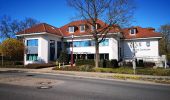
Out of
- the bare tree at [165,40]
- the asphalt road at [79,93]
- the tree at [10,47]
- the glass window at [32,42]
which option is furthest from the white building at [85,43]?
the bare tree at [165,40]

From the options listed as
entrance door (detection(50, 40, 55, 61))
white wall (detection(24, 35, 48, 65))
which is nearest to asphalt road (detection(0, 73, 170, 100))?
white wall (detection(24, 35, 48, 65))

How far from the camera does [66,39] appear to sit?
37656mm

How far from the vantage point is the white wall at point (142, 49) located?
3534 cm

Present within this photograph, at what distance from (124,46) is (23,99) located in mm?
32493

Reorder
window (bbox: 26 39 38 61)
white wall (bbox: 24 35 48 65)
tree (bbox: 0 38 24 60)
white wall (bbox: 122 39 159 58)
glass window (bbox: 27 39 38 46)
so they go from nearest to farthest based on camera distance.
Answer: tree (bbox: 0 38 24 60) < white wall (bbox: 24 35 48 65) < window (bbox: 26 39 38 61) < glass window (bbox: 27 39 38 46) < white wall (bbox: 122 39 159 58)

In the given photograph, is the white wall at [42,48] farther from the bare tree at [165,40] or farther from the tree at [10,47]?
the bare tree at [165,40]

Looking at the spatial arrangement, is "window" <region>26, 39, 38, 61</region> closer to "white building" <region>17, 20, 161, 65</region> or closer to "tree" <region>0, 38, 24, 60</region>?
"white building" <region>17, 20, 161, 65</region>

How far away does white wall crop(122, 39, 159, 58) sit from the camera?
1391 inches

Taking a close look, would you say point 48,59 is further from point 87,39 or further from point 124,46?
point 124,46

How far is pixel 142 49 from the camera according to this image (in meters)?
36.4

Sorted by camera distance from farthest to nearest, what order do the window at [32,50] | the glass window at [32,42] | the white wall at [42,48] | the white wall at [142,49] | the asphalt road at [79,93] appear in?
the white wall at [142,49], the glass window at [32,42], the window at [32,50], the white wall at [42,48], the asphalt road at [79,93]

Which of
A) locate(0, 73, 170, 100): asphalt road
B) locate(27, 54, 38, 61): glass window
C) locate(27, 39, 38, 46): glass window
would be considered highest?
locate(27, 39, 38, 46): glass window

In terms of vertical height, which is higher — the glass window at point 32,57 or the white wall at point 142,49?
the white wall at point 142,49

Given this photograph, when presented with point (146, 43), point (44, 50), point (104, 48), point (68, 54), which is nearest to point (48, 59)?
point (44, 50)
